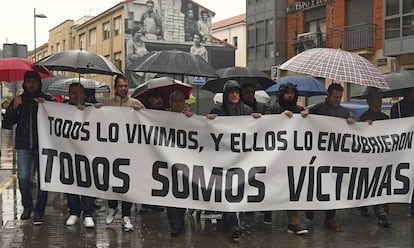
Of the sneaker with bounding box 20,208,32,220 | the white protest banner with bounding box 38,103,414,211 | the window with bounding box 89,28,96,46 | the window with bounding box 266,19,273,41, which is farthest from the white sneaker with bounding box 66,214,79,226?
the window with bounding box 89,28,96,46

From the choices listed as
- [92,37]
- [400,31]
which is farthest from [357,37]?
[92,37]

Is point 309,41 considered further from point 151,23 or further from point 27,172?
point 27,172

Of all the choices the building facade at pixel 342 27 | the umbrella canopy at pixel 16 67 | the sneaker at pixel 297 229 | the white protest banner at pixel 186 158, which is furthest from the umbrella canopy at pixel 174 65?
the building facade at pixel 342 27

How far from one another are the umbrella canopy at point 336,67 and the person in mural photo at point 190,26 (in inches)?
1791

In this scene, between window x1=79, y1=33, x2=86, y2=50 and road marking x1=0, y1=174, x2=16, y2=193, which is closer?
road marking x1=0, y1=174, x2=16, y2=193

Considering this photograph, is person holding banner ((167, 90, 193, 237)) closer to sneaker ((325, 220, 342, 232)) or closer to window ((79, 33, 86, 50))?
sneaker ((325, 220, 342, 232))

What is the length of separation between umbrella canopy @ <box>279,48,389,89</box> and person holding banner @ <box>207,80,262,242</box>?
603 millimetres

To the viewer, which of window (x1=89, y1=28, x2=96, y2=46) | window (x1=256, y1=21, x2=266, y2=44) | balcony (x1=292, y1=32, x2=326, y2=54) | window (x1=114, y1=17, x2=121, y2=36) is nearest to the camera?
balcony (x1=292, y1=32, x2=326, y2=54)

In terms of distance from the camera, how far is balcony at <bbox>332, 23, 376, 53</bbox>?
87.8 feet

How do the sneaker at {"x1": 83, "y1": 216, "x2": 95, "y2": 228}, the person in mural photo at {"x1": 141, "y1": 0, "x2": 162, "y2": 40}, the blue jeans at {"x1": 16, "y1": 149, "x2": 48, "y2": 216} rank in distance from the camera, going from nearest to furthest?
the sneaker at {"x1": 83, "y1": 216, "x2": 95, "y2": 228}
the blue jeans at {"x1": 16, "y1": 149, "x2": 48, "y2": 216}
the person in mural photo at {"x1": 141, "y1": 0, "x2": 162, "y2": 40}

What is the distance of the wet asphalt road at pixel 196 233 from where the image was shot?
632 cm

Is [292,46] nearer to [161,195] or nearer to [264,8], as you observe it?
[264,8]

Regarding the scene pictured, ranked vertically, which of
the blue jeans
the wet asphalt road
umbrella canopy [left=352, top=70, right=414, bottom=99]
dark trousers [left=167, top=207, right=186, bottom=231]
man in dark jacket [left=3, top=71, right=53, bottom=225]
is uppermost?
umbrella canopy [left=352, top=70, right=414, bottom=99]

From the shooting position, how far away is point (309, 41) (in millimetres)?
30906
